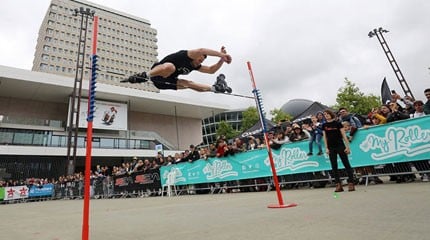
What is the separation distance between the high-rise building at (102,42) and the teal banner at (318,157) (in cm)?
4947

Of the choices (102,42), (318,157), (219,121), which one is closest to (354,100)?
→ (318,157)

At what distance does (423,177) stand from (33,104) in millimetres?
32055

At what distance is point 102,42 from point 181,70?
226ft

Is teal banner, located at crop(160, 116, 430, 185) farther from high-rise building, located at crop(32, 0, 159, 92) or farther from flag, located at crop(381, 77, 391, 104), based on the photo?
high-rise building, located at crop(32, 0, 159, 92)

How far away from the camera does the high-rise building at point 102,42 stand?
56906mm

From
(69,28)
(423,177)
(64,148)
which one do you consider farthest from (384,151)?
(69,28)

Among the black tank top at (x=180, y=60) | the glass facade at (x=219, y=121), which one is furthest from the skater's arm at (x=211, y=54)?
the glass facade at (x=219, y=121)

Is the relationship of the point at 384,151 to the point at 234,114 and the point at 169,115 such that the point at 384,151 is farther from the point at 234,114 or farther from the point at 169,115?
the point at 234,114

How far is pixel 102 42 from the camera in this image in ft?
217

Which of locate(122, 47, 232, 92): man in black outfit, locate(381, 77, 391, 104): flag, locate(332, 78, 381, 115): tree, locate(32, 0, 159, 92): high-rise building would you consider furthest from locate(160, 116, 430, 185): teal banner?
locate(32, 0, 159, 92): high-rise building

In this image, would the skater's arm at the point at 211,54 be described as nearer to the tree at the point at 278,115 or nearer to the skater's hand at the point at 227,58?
the skater's hand at the point at 227,58

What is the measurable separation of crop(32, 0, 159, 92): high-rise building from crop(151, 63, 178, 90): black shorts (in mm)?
52478

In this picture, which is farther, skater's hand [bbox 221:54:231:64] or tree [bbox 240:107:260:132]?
tree [bbox 240:107:260:132]

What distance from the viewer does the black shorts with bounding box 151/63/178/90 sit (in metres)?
4.67
